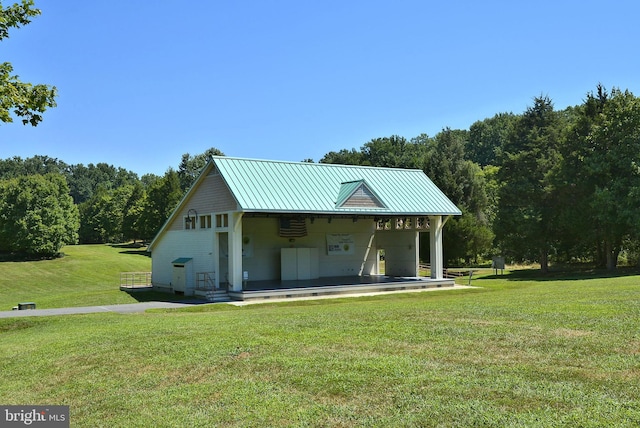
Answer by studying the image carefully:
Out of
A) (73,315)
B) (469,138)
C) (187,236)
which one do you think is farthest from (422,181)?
(469,138)

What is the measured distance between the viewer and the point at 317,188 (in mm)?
26172

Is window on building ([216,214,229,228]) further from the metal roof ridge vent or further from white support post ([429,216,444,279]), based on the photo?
white support post ([429,216,444,279])

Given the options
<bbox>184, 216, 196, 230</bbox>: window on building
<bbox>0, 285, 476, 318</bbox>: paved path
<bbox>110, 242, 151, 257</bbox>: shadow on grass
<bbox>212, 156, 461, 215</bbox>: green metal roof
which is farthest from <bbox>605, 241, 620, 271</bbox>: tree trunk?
<bbox>110, 242, 151, 257</bbox>: shadow on grass

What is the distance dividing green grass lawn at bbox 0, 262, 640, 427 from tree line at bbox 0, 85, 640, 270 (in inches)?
947

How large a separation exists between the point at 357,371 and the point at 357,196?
18.9m

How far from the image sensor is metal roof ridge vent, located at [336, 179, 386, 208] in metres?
25.4

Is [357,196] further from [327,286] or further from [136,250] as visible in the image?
[136,250]

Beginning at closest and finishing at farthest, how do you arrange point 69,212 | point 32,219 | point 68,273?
point 68,273 < point 32,219 < point 69,212

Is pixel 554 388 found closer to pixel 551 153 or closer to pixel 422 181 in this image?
pixel 422 181

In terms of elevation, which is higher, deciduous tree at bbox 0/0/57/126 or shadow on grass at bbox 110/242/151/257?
deciduous tree at bbox 0/0/57/126

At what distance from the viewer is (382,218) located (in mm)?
30703

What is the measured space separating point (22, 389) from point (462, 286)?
902 inches

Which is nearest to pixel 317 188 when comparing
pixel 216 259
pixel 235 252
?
pixel 235 252

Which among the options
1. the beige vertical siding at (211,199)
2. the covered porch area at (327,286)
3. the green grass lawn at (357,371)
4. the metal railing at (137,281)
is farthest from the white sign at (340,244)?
the green grass lawn at (357,371)
